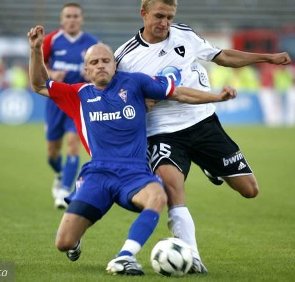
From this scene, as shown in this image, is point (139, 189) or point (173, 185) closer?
point (139, 189)

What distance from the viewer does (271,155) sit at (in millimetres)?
19453

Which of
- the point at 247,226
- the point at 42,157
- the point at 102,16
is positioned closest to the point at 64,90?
the point at 247,226

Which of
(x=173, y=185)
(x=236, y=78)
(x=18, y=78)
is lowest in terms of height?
(x=18, y=78)

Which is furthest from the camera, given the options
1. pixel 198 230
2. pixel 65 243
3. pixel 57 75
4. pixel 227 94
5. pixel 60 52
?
pixel 60 52

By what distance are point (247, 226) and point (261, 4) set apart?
27.9 m

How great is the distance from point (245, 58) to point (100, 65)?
1554 mm

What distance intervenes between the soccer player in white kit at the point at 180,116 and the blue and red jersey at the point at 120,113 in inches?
13.8

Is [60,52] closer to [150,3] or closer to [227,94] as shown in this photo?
[150,3]

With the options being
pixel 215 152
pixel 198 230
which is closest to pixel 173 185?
pixel 215 152

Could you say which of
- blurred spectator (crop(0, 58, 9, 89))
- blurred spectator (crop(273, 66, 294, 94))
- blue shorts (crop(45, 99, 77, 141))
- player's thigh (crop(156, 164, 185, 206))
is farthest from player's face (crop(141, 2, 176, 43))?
blurred spectator (crop(0, 58, 9, 89))

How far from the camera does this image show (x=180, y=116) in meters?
7.84

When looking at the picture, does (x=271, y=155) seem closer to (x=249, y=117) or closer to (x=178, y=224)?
(x=249, y=117)

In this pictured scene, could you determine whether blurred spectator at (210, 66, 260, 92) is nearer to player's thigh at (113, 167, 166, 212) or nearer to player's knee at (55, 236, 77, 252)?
player's thigh at (113, 167, 166, 212)

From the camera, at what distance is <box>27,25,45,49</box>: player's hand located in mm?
7254
